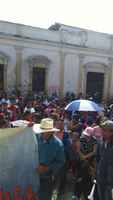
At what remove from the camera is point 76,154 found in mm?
5598

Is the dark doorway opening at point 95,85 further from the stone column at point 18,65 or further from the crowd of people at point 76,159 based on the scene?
the crowd of people at point 76,159

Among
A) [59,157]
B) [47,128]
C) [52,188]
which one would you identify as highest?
[47,128]

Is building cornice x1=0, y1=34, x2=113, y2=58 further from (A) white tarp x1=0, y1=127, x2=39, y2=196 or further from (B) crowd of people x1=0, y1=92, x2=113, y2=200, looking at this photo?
(A) white tarp x1=0, y1=127, x2=39, y2=196

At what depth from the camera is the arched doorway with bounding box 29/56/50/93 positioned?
20.2 metres

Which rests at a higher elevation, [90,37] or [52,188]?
[90,37]

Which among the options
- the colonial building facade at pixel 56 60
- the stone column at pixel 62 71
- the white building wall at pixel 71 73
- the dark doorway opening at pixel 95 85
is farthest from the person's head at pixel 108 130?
the dark doorway opening at pixel 95 85

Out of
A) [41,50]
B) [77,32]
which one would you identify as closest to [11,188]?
[41,50]

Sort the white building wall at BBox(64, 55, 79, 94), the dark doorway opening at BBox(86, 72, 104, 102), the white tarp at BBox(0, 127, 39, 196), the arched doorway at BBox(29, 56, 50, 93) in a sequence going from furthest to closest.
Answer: the dark doorway opening at BBox(86, 72, 104, 102), the white building wall at BBox(64, 55, 79, 94), the arched doorway at BBox(29, 56, 50, 93), the white tarp at BBox(0, 127, 39, 196)

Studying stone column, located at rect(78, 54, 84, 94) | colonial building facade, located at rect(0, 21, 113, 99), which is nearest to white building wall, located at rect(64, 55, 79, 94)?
colonial building facade, located at rect(0, 21, 113, 99)

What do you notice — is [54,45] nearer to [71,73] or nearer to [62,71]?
[62,71]

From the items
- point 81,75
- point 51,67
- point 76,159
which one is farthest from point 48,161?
point 81,75

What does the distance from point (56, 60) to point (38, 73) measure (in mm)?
1439

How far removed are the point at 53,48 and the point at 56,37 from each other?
0.67 metres

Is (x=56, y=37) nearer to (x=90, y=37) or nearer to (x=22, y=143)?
(x=90, y=37)
